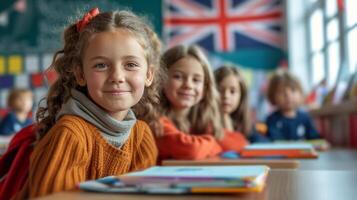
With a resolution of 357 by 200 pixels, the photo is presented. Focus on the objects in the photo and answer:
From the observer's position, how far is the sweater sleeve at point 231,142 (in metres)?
2.04

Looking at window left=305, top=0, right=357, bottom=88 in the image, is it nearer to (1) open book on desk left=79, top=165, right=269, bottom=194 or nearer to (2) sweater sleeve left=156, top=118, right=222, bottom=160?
(2) sweater sleeve left=156, top=118, right=222, bottom=160

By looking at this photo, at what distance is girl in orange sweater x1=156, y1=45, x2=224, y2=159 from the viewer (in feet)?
6.07

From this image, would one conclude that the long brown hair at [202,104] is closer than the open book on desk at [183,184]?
No

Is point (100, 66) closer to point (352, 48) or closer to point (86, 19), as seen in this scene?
point (86, 19)

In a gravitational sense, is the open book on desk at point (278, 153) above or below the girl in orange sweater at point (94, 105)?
below

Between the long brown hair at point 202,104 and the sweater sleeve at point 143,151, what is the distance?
0.56 m

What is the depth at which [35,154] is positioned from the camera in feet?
3.10

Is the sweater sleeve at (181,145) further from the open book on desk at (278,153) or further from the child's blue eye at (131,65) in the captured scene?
the child's blue eye at (131,65)

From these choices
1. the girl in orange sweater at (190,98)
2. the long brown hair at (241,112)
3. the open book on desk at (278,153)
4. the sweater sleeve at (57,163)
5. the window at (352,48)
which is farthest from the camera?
the window at (352,48)

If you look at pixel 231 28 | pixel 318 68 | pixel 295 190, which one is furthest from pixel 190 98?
pixel 231 28

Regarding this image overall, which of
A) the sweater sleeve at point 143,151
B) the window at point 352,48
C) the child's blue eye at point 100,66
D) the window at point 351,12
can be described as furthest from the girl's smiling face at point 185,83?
the window at point 351,12

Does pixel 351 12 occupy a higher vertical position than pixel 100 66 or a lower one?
higher

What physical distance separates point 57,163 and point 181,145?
74 cm

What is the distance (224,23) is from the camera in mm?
5012
